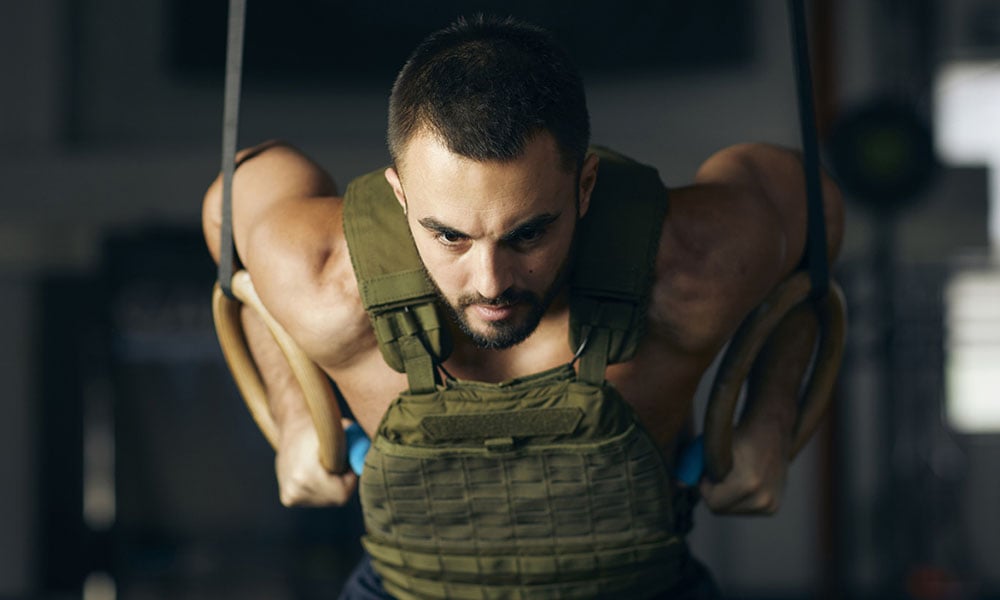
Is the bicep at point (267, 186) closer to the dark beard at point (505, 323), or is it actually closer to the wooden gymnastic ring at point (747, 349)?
the dark beard at point (505, 323)

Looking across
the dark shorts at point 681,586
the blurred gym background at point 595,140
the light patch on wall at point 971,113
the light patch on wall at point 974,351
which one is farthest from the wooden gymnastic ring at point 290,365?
the light patch on wall at point 971,113

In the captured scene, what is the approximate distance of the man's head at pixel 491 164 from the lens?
83 centimetres

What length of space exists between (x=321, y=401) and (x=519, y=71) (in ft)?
1.19

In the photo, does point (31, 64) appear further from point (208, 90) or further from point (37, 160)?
point (208, 90)

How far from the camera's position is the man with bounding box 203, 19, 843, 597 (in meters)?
0.84

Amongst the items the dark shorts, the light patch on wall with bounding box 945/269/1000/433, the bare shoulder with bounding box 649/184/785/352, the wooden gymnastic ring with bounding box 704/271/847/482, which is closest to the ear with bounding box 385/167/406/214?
the bare shoulder with bounding box 649/184/785/352

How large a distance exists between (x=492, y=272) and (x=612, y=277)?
0.41ft

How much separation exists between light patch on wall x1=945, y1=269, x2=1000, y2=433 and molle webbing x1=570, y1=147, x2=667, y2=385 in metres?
2.68

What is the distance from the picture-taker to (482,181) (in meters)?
0.83

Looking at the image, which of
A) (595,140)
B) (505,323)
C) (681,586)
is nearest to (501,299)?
(505,323)

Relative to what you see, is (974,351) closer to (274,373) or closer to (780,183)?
(780,183)

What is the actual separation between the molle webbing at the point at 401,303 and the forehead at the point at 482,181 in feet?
0.31

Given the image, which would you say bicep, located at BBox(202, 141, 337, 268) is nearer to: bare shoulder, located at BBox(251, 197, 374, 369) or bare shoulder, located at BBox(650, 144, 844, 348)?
bare shoulder, located at BBox(251, 197, 374, 369)

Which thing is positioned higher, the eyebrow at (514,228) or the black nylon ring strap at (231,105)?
the black nylon ring strap at (231,105)
